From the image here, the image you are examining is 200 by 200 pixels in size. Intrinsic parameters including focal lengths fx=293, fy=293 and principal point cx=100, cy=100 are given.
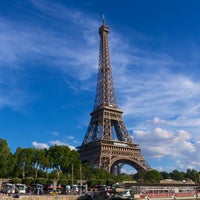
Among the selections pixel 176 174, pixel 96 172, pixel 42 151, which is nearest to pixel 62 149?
pixel 42 151

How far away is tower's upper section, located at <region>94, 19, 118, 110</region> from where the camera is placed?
11825 cm

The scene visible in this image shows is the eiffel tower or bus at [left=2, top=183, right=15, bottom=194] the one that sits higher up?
the eiffel tower

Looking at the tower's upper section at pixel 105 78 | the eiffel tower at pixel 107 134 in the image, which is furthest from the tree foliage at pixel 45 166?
the tower's upper section at pixel 105 78

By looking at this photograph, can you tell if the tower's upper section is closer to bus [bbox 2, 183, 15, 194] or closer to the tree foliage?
the tree foliage

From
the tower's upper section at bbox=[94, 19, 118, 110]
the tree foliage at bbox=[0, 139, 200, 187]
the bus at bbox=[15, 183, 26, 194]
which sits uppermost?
the tower's upper section at bbox=[94, 19, 118, 110]

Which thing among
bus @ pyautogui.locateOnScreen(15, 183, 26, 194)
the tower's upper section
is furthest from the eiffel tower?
bus @ pyautogui.locateOnScreen(15, 183, 26, 194)

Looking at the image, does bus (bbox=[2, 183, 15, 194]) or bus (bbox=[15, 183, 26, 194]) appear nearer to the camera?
bus (bbox=[2, 183, 15, 194])

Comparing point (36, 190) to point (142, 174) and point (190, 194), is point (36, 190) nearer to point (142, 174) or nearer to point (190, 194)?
point (190, 194)

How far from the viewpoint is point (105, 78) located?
12138cm

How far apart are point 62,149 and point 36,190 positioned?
18.1m

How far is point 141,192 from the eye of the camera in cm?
5488

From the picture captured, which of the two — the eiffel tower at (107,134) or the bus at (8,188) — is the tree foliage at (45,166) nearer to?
the bus at (8,188)

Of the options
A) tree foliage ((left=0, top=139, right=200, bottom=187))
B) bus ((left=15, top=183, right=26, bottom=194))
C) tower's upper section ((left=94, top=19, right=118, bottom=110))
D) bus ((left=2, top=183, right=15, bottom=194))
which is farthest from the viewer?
tower's upper section ((left=94, top=19, right=118, bottom=110))

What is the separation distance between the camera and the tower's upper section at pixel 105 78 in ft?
388
